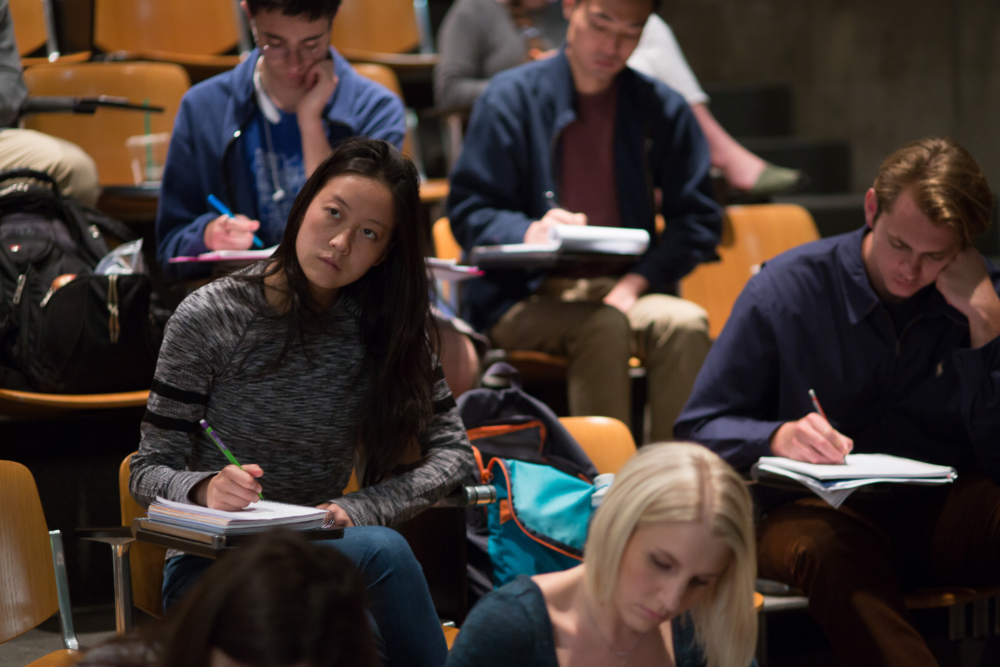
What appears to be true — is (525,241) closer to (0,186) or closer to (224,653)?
(0,186)

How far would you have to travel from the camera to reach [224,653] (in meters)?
0.94

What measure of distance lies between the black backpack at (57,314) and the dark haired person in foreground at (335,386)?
0.70m

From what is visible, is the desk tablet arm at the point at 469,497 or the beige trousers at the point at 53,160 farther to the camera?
the beige trousers at the point at 53,160

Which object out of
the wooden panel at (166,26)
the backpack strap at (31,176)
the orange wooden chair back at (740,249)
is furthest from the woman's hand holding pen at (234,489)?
the wooden panel at (166,26)

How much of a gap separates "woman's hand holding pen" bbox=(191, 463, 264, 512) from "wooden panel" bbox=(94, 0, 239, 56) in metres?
2.68

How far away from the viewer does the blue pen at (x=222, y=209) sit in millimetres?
2385

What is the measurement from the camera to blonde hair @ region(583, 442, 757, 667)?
3.90 feet

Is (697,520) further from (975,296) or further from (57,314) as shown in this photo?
(57,314)

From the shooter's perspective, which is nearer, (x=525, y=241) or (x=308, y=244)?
(x=308, y=244)

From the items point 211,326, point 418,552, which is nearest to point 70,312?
point 211,326

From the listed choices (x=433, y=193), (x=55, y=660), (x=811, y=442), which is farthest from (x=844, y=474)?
(x=433, y=193)

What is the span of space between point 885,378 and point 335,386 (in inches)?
45.0

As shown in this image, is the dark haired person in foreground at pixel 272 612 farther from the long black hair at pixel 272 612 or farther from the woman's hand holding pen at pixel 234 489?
the woman's hand holding pen at pixel 234 489

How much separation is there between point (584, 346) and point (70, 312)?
51.1 inches
